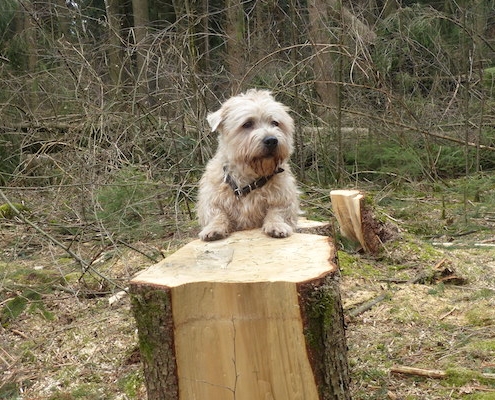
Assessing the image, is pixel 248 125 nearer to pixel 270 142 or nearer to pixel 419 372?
pixel 270 142

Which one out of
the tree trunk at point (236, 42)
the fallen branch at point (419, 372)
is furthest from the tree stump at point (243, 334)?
the tree trunk at point (236, 42)

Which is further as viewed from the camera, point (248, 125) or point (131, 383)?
point (248, 125)

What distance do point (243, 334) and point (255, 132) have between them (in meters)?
2.09

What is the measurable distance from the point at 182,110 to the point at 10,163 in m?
3.48

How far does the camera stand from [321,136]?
30.9 feet

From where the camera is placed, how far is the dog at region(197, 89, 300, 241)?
448 cm

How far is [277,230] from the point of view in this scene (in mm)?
3986

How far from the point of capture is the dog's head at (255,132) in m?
4.45

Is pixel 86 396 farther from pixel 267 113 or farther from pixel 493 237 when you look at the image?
pixel 493 237

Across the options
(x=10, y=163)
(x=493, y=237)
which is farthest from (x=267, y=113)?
(x=10, y=163)

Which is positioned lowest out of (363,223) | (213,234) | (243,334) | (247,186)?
(363,223)

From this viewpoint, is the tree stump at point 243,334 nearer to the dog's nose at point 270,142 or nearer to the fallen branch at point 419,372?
the fallen branch at point 419,372

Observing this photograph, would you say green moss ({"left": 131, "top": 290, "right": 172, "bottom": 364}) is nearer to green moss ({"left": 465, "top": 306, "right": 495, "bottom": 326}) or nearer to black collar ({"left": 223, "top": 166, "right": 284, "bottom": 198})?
black collar ({"left": 223, "top": 166, "right": 284, "bottom": 198})

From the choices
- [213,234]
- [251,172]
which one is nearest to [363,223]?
[251,172]
